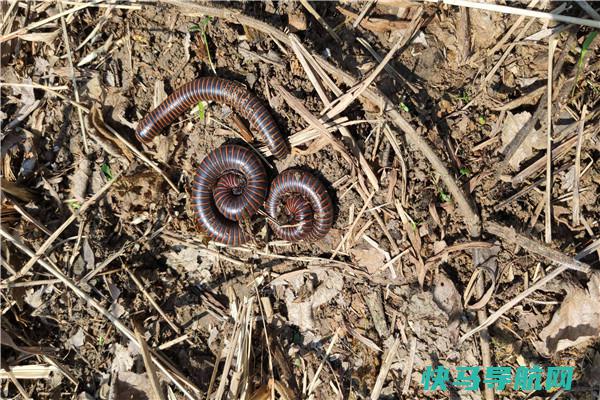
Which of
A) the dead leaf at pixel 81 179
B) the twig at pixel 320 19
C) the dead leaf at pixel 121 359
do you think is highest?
the twig at pixel 320 19

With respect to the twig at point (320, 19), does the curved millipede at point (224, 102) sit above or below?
below

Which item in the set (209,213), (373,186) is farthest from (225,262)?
(373,186)

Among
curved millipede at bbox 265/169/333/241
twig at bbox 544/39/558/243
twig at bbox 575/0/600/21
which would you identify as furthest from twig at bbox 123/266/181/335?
twig at bbox 575/0/600/21

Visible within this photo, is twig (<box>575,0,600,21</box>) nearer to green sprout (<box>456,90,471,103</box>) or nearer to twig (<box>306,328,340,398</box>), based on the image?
green sprout (<box>456,90,471,103</box>)

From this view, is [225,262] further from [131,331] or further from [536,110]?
[536,110]

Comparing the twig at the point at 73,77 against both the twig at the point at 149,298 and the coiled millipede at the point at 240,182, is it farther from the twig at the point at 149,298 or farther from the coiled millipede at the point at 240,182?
the twig at the point at 149,298

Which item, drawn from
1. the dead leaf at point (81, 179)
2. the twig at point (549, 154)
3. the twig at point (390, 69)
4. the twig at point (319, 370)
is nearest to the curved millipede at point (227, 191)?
the dead leaf at point (81, 179)

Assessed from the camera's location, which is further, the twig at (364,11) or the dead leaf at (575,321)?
the twig at (364,11)

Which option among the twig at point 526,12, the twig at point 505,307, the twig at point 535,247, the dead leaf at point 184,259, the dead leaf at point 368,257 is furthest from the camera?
the dead leaf at point 184,259
